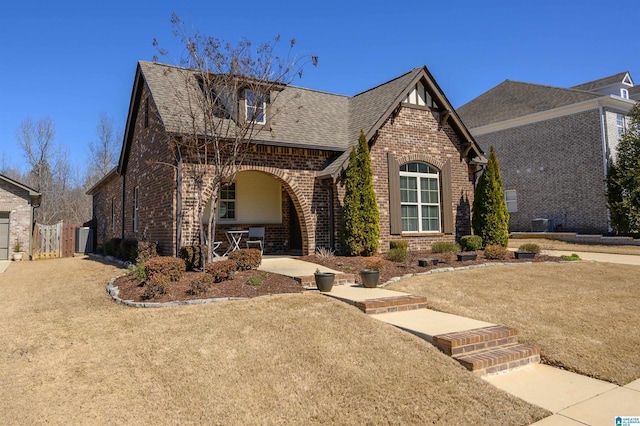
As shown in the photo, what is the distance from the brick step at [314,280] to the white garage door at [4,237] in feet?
58.3

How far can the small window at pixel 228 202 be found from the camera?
14.3 metres

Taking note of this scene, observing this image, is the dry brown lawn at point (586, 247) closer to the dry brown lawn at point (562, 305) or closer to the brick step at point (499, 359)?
the dry brown lawn at point (562, 305)

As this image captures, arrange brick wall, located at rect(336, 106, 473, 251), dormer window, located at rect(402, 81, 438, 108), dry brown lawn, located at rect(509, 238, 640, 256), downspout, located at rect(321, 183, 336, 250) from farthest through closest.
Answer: dry brown lawn, located at rect(509, 238, 640, 256), dormer window, located at rect(402, 81, 438, 108), brick wall, located at rect(336, 106, 473, 251), downspout, located at rect(321, 183, 336, 250)

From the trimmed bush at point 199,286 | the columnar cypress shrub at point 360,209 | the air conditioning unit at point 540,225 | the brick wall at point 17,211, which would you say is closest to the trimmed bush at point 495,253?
the columnar cypress shrub at point 360,209

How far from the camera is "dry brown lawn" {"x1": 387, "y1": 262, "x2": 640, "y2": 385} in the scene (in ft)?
17.7

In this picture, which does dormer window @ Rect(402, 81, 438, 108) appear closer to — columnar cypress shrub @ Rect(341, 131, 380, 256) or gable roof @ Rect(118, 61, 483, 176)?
gable roof @ Rect(118, 61, 483, 176)

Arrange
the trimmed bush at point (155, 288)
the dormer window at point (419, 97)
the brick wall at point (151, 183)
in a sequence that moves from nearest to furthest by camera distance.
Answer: the trimmed bush at point (155, 288), the brick wall at point (151, 183), the dormer window at point (419, 97)

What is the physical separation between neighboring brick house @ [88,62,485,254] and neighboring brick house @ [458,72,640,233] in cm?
966

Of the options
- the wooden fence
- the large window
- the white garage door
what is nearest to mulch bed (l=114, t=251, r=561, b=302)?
the large window

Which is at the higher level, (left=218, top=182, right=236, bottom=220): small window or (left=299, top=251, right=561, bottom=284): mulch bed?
(left=218, top=182, right=236, bottom=220): small window

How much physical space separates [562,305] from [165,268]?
7.66m

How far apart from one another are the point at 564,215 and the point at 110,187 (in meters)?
24.2

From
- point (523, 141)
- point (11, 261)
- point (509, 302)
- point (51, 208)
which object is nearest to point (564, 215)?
point (523, 141)

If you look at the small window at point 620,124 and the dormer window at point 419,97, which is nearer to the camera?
the dormer window at point 419,97
